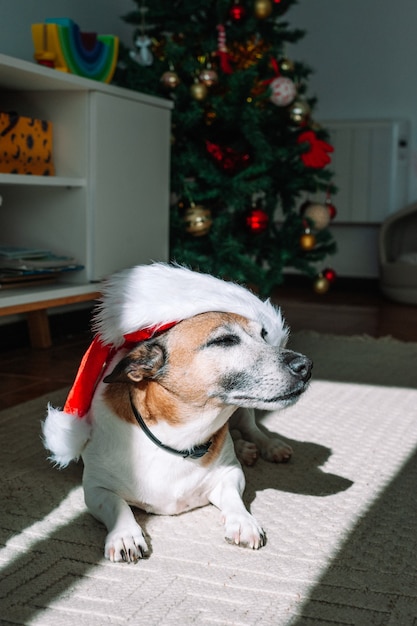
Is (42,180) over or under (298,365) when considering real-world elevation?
over

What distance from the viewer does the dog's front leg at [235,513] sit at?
1.32 metres

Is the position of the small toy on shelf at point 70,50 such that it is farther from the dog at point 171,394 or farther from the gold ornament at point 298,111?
the dog at point 171,394

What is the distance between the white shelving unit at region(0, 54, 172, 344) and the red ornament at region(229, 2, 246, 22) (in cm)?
43

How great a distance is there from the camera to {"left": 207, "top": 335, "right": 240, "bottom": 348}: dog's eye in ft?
4.40

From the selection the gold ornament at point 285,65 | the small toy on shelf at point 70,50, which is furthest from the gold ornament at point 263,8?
the small toy on shelf at point 70,50

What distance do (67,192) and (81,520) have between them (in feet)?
5.30

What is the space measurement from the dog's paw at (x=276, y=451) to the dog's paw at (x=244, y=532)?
0.43m

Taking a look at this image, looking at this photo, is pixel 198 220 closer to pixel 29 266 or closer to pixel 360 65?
pixel 29 266

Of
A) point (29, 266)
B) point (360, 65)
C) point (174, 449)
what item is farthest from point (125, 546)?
point (360, 65)

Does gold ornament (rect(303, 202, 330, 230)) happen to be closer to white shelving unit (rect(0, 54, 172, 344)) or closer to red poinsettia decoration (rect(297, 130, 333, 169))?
red poinsettia decoration (rect(297, 130, 333, 169))

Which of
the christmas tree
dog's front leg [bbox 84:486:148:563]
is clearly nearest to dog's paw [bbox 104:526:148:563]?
dog's front leg [bbox 84:486:148:563]

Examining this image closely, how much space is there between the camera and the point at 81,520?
1.44 meters

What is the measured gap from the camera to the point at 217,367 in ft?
4.34

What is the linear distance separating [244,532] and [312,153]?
7.07ft
